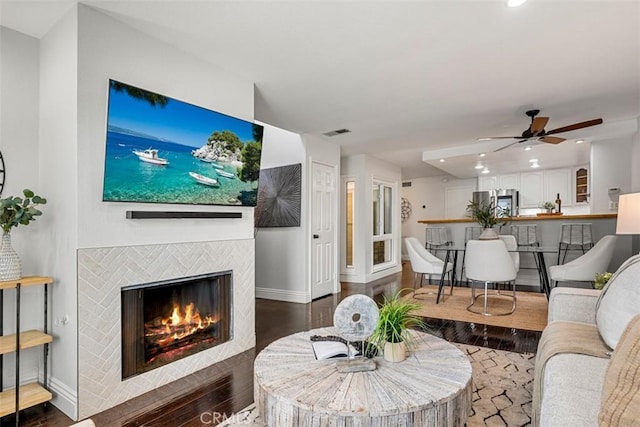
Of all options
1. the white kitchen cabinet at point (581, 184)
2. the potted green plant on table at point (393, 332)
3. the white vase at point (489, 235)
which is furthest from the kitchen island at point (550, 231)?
the potted green plant on table at point (393, 332)

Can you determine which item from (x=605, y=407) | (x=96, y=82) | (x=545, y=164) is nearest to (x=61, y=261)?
(x=96, y=82)

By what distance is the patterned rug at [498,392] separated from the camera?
189 cm

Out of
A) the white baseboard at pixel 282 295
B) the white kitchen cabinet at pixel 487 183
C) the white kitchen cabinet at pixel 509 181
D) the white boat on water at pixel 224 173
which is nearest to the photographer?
the white boat on water at pixel 224 173

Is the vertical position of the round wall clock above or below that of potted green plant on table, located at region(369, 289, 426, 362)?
above

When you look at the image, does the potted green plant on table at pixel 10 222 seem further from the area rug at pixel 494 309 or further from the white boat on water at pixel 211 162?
the area rug at pixel 494 309

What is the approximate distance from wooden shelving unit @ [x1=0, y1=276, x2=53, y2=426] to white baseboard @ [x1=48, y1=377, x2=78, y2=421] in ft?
0.16

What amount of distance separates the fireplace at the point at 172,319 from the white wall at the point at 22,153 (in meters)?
0.62

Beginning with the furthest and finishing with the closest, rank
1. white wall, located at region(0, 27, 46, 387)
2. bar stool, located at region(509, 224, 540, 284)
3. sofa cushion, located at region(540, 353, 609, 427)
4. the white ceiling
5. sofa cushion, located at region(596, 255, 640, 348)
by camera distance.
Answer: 1. bar stool, located at region(509, 224, 540, 284)
2. white wall, located at region(0, 27, 46, 387)
3. the white ceiling
4. sofa cushion, located at region(596, 255, 640, 348)
5. sofa cushion, located at region(540, 353, 609, 427)

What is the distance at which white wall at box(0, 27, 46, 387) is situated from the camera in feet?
7.35

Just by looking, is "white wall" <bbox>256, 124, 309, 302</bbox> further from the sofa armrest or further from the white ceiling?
the sofa armrest

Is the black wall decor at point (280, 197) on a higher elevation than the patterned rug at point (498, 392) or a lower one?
higher

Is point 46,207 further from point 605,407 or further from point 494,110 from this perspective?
point 494,110

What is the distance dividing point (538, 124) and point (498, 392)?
3.07 metres

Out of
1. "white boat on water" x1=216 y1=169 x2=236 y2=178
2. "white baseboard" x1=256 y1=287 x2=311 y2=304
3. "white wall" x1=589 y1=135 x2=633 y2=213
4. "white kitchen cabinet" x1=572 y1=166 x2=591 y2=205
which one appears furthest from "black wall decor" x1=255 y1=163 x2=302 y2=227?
"white kitchen cabinet" x1=572 y1=166 x2=591 y2=205
